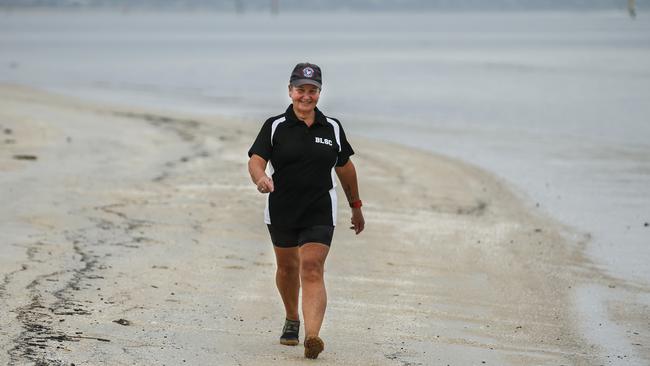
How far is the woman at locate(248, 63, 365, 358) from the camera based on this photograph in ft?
22.6

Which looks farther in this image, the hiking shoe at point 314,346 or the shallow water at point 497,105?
the shallow water at point 497,105

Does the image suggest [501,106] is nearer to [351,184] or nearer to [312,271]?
[351,184]

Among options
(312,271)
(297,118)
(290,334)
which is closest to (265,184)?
(297,118)

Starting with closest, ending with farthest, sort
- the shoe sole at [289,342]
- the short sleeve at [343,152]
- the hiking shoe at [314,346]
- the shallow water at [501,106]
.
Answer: the hiking shoe at [314,346] → the short sleeve at [343,152] → the shoe sole at [289,342] → the shallow water at [501,106]

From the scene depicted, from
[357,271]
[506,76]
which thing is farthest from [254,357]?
[506,76]

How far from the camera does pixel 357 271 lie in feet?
32.6

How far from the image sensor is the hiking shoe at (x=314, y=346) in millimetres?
6828

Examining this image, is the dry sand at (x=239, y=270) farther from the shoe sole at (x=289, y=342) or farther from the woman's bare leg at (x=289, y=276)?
the woman's bare leg at (x=289, y=276)

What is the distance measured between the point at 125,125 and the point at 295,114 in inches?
596

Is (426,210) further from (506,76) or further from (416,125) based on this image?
(506,76)

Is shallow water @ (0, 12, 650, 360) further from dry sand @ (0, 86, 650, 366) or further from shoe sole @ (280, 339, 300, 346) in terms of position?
shoe sole @ (280, 339, 300, 346)

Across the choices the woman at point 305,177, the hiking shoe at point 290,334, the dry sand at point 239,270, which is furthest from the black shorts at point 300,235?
the dry sand at point 239,270

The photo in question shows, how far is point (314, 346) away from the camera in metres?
6.84

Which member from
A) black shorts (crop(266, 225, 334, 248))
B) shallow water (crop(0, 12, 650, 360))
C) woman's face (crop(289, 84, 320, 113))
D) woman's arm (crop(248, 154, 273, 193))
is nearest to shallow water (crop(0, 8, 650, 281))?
shallow water (crop(0, 12, 650, 360))
